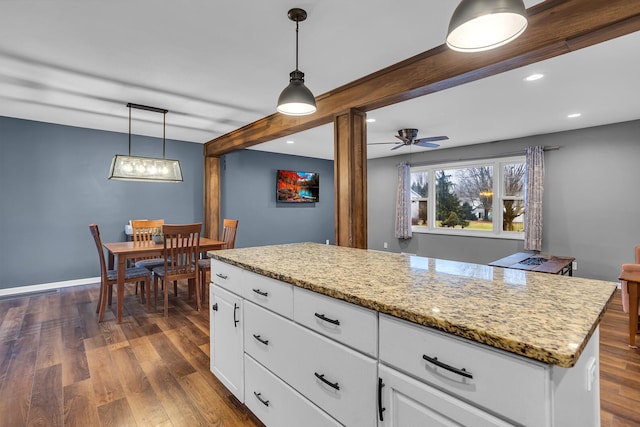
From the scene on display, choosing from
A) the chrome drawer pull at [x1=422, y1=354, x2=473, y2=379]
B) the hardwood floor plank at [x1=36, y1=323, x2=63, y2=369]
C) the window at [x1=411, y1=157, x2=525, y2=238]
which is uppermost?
the window at [x1=411, y1=157, x2=525, y2=238]

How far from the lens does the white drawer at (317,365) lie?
3.70 ft

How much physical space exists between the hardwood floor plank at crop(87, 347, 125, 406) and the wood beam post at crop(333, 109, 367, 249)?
2.06 metres

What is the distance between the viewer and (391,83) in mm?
2725

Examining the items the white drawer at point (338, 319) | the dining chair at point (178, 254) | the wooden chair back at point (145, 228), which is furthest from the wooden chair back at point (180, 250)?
the white drawer at point (338, 319)

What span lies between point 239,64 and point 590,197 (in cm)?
531

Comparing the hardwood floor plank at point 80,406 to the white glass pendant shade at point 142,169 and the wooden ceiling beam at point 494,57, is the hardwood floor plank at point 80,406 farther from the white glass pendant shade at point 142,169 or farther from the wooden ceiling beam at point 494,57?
the wooden ceiling beam at point 494,57

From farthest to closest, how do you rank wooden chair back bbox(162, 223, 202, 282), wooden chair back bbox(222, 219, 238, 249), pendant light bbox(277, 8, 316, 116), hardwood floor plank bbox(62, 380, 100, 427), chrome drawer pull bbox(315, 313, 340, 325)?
wooden chair back bbox(222, 219, 238, 249) → wooden chair back bbox(162, 223, 202, 282) → pendant light bbox(277, 8, 316, 116) → hardwood floor plank bbox(62, 380, 100, 427) → chrome drawer pull bbox(315, 313, 340, 325)

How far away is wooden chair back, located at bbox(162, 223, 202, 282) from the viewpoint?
3.39 m

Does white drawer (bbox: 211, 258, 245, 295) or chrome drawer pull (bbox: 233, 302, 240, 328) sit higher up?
white drawer (bbox: 211, 258, 245, 295)

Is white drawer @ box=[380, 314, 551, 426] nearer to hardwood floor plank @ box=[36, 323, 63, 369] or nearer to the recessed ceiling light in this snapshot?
hardwood floor plank @ box=[36, 323, 63, 369]

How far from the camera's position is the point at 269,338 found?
5.20ft

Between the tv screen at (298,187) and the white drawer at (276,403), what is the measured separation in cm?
550

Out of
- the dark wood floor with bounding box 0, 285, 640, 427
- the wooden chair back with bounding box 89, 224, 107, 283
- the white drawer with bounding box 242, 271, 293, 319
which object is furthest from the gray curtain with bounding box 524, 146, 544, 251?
the wooden chair back with bounding box 89, 224, 107, 283

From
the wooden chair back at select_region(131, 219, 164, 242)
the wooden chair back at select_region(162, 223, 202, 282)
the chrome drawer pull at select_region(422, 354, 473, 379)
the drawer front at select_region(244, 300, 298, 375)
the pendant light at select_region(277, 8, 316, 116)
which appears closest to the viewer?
the chrome drawer pull at select_region(422, 354, 473, 379)
